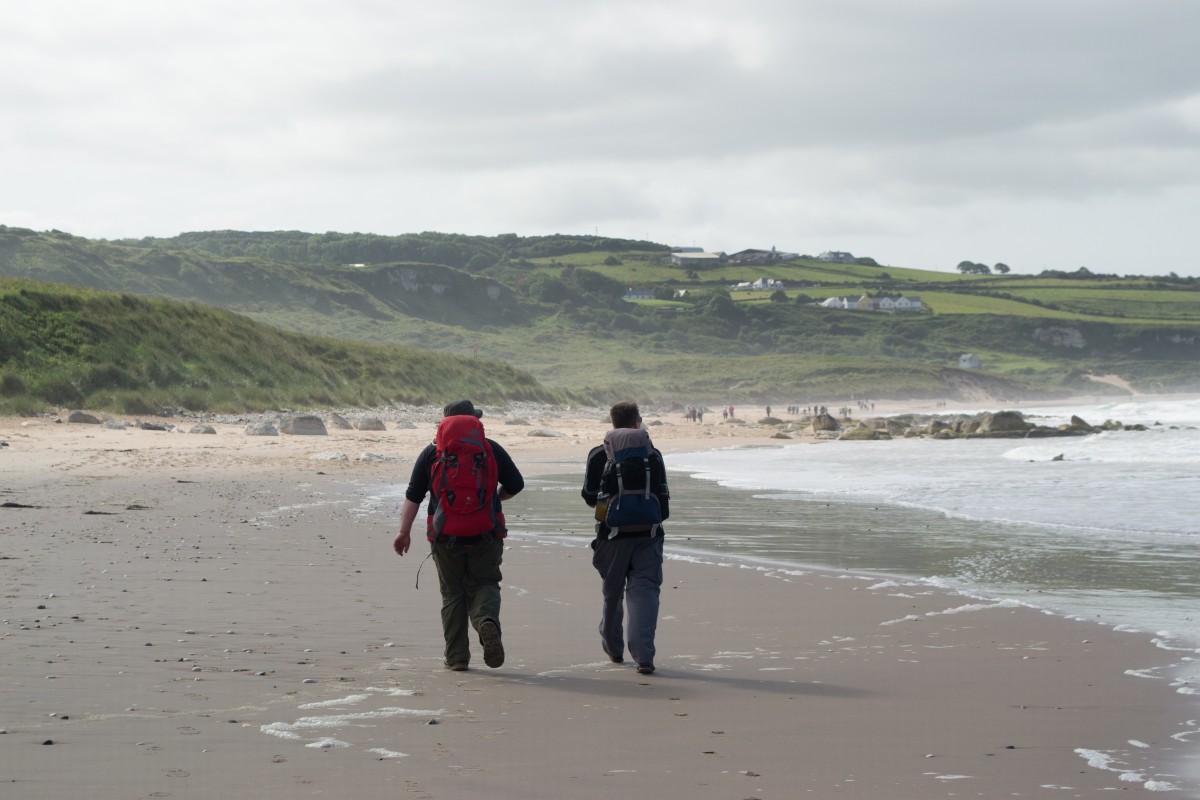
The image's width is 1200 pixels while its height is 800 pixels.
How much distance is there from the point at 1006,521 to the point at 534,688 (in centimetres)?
1029

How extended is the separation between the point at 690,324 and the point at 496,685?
389 ft

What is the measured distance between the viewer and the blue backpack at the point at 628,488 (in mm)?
7082

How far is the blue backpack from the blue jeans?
88mm

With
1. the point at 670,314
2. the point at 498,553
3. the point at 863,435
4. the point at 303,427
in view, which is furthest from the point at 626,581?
the point at 670,314

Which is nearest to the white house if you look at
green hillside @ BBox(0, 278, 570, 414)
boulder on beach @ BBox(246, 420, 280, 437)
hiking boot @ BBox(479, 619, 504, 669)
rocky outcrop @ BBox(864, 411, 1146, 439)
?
green hillside @ BBox(0, 278, 570, 414)

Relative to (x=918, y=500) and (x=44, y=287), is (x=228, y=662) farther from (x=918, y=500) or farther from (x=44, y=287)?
(x=44, y=287)

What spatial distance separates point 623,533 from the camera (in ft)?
23.3

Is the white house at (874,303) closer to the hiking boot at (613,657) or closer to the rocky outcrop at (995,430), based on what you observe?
the rocky outcrop at (995,430)

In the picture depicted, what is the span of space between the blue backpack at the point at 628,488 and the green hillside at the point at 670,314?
5531cm

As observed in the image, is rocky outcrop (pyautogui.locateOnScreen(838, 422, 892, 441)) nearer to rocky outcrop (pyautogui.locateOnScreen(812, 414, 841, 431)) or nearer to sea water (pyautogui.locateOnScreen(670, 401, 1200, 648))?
rocky outcrop (pyautogui.locateOnScreen(812, 414, 841, 431))

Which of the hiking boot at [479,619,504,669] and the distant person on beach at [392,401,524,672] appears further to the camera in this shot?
the distant person on beach at [392,401,524,672]

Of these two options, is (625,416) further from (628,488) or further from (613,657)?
(613,657)

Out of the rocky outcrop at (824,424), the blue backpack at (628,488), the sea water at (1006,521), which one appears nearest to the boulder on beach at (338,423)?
the sea water at (1006,521)

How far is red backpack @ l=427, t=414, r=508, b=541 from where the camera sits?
22.2 ft
